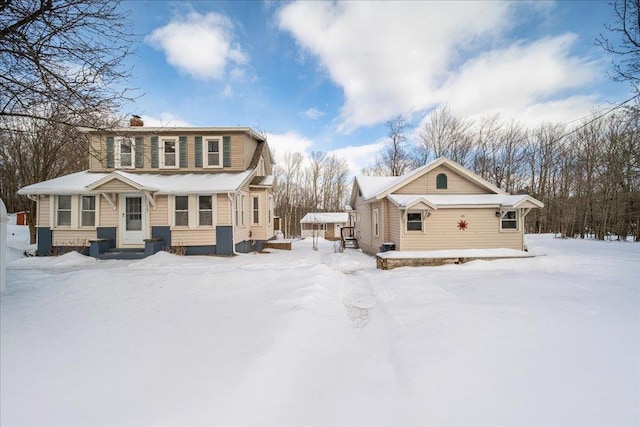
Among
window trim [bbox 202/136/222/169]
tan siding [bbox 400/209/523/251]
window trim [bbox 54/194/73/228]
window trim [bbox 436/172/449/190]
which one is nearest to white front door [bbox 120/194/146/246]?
window trim [bbox 54/194/73/228]

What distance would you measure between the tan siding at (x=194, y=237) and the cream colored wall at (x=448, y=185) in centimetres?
924

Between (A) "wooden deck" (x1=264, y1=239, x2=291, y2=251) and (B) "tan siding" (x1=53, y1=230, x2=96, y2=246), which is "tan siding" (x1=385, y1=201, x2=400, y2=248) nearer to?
(A) "wooden deck" (x1=264, y1=239, x2=291, y2=251)

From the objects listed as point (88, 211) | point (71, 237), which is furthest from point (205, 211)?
point (71, 237)

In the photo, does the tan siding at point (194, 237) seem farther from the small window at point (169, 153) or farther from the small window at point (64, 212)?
the small window at point (64, 212)

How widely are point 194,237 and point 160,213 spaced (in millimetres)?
1897

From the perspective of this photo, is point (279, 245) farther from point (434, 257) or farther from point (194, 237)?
point (434, 257)

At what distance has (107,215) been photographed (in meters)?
12.3

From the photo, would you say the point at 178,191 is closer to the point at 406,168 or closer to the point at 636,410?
the point at 636,410

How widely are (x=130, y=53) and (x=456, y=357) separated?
24.1ft

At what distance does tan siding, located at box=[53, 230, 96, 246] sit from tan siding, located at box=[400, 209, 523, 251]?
572 inches

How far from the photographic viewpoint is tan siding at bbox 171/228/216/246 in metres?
12.3

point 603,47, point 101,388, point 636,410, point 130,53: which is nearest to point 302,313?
point 101,388

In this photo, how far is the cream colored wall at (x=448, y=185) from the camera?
1334 centimetres

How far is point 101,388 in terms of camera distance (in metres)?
2.67
